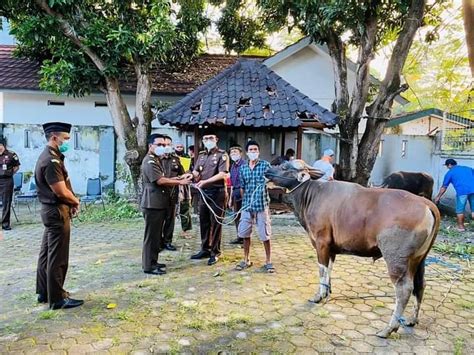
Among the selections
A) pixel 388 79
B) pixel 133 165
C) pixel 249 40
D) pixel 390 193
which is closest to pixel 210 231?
pixel 390 193

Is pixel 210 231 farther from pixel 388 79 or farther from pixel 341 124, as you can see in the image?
pixel 388 79

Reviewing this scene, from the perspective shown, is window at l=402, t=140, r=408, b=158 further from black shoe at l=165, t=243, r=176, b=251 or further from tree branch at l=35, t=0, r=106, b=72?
tree branch at l=35, t=0, r=106, b=72

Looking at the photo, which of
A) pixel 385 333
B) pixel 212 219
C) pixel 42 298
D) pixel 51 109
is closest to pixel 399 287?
pixel 385 333

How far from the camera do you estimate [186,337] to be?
12.6ft

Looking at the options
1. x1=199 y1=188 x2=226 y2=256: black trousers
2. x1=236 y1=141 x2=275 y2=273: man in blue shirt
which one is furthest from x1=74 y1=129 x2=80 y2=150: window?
x1=236 y1=141 x2=275 y2=273: man in blue shirt

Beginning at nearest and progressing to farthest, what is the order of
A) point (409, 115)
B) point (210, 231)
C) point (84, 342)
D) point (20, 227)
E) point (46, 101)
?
1. point (84, 342)
2. point (210, 231)
3. point (20, 227)
4. point (46, 101)
5. point (409, 115)

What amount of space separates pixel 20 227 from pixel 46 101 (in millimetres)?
5299

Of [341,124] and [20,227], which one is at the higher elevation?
[341,124]

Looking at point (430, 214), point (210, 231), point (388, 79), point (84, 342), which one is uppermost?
point (388, 79)

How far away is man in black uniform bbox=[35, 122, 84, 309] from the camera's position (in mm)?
4258

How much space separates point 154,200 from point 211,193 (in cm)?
106

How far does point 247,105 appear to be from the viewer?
378 inches

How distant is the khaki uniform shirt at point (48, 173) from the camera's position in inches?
167

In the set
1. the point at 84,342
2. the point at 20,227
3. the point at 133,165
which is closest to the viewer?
the point at 84,342
